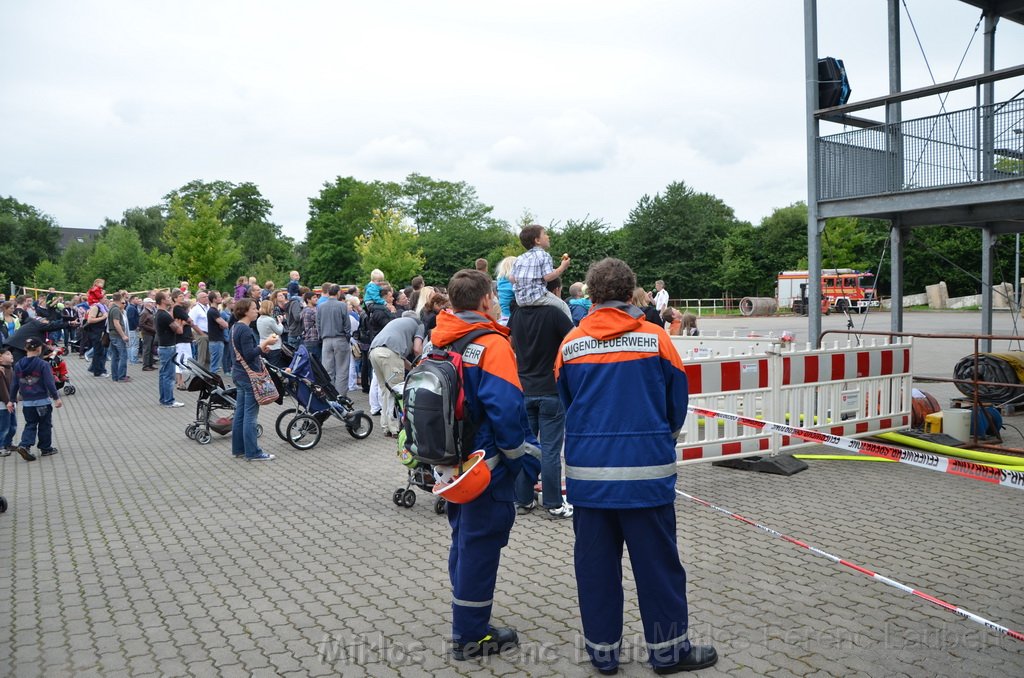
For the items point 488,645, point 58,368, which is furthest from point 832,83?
point 58,368

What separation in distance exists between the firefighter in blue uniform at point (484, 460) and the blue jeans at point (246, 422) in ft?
18.8

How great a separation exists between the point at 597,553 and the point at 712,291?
6070 cm

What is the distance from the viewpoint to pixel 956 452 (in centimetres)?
872

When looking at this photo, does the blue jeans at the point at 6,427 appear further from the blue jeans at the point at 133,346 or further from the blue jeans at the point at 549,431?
the blue jeans at the point at 133,346

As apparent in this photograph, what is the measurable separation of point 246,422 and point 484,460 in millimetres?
6313

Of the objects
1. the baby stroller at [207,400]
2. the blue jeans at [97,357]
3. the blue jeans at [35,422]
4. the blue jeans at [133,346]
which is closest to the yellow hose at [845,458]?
the baby stroller at [207,400]

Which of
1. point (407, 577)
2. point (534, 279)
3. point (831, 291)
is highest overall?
point (831, 291)

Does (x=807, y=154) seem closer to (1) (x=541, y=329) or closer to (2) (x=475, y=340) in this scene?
(1) (x=541, y=329)

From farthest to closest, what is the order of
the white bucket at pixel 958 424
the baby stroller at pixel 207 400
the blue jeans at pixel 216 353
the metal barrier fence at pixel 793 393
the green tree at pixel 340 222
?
1. the green tree at pixel 340 222
2. the blue jeans at pixel 216 353
3. the baby stroller at pixel 207 400
4. the white bucket at pixel 958 424
5. the metal barrier fence at pixel 793 393

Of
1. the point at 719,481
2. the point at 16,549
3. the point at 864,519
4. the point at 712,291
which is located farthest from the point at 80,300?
the point at 712,291

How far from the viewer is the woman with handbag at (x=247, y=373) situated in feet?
29.9

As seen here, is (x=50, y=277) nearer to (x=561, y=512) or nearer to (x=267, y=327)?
(x=267, y=327)

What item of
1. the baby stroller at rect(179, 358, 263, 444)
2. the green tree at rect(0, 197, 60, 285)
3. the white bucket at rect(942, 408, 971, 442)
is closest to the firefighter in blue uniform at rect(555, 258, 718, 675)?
the white bucket at rect(942, 408, 971, 442)

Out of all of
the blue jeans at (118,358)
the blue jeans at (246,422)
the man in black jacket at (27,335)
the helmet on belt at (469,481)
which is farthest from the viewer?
the blue jeans at (118,358)
